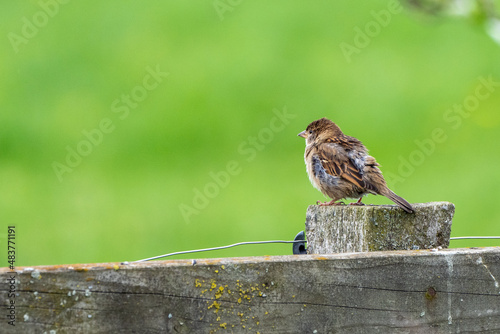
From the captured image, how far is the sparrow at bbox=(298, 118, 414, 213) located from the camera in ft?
18.0

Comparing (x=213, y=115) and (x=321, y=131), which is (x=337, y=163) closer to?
(x=321, y=131)

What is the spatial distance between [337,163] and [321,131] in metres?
0.56

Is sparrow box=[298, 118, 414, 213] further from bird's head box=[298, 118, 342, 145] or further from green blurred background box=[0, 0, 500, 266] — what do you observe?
green blurred background box=[0, 0, 500, 266]

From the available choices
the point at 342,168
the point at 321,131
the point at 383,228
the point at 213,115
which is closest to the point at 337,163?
the point at 342,168

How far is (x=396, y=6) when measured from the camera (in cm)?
1217

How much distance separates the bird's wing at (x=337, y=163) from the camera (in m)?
5.52

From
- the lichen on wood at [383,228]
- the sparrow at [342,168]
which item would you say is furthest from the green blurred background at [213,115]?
the lichen on wood at [383,228]

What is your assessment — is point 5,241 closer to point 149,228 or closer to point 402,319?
point 149,228

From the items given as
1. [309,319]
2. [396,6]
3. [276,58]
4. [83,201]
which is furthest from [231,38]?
[309,319]

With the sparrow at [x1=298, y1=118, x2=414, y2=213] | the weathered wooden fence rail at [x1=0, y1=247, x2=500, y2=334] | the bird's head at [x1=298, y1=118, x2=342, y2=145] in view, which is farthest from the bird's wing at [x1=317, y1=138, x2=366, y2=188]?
the weathered wooden fence rail at [x1=0, y1=247, x2=500, y2=334]

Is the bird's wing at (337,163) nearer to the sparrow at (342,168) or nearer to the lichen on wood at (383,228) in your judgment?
the sparrow at (342,168)

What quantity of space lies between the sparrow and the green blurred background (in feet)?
7.14

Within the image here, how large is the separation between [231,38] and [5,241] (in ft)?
16.5

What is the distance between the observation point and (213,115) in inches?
411
